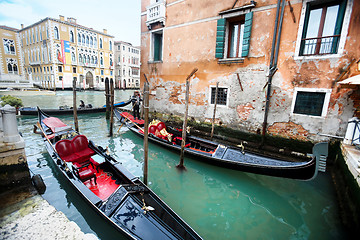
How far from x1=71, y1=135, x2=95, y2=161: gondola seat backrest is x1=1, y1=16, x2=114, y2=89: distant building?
80.2ft

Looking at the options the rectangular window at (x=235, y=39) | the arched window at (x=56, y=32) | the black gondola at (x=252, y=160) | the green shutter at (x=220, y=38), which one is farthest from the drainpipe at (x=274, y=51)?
the arched window at (x=56, y=32)

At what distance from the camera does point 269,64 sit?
5340mm

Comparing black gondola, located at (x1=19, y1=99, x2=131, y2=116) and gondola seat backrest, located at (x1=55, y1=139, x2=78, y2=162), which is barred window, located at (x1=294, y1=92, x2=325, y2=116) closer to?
gondola seat backrest, located at (x1=55, y1=139, x2=78, y2=162)

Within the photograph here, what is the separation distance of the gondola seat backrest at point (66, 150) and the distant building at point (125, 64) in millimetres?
34408

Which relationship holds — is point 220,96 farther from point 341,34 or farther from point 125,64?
point 125,64

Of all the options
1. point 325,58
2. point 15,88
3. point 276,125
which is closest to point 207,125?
point 276,125

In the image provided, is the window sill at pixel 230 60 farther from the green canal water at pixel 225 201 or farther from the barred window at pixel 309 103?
the green canal water at pixel 225 201

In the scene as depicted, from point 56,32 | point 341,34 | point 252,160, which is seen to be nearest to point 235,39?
point 341,34

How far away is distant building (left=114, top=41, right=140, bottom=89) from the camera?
34.8 meters

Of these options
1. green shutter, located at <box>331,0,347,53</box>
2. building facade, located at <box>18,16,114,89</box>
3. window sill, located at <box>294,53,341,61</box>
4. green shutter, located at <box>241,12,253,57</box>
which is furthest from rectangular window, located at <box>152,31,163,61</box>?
building facade, located at <box>18,16,114,89</box>

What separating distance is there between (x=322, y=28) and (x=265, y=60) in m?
1.53

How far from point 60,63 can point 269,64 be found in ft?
94.7

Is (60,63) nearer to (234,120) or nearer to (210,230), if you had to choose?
(234,120)

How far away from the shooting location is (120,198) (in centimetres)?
272
